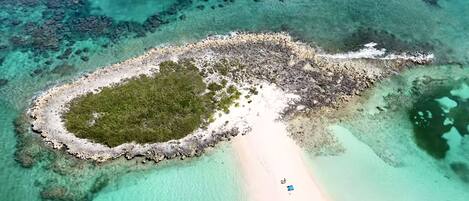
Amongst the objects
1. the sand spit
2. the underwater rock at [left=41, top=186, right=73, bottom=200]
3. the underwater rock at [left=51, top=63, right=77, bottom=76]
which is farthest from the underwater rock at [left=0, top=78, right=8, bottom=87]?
the underwater rock at [left=41, top=186, right=73, bottom=200]

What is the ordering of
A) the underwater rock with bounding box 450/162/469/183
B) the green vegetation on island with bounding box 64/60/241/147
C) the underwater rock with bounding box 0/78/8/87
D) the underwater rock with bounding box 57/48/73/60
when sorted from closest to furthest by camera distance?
the underwater rock with bounding box 450/162/469/183, the green vegetation on island with bounding box 64/60/241/147, the underwater rock with bounding box 0/78/8/87, the underwater rock with bounding box 57/48/73/60

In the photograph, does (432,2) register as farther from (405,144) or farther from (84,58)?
(84,58)

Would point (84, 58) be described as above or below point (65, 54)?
above

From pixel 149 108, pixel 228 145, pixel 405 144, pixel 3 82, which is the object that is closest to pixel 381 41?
pixel 405 144

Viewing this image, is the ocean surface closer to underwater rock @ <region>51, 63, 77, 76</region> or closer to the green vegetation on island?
underwater rock @ <region>51, 63, 77, 76</region>

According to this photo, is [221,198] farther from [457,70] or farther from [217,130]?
[457,70]

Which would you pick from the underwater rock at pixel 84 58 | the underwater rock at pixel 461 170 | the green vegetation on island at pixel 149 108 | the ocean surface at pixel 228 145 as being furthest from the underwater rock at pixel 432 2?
the underwater rock at pixel 84 58
